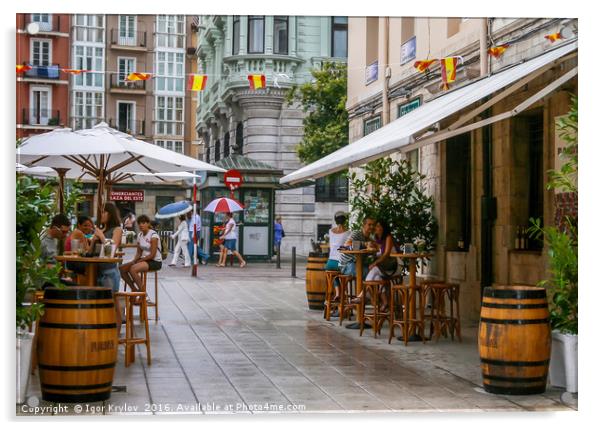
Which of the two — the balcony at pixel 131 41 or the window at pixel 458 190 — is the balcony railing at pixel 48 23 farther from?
the window at pixel 458 190

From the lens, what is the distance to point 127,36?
30.7ft

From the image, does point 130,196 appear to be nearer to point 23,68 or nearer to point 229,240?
point 229,240

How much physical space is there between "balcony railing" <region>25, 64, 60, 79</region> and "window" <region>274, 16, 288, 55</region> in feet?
6.72

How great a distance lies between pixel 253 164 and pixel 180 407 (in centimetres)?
1288

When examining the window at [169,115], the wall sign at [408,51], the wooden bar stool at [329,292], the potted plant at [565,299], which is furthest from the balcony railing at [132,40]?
the wall sign at [408,51]

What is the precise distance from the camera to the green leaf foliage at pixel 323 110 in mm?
15211

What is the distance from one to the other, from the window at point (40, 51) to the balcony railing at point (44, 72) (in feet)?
0.13

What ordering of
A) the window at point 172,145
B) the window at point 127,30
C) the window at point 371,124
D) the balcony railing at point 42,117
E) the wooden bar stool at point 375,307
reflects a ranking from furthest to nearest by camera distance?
the window at point 371,124, the window at point 172,145, the wooden bar stool at point 375,307, the balcony railing at point 42,117, the window at point 127,30

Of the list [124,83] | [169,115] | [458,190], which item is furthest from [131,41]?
[458,190]

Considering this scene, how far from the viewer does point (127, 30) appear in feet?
29.6

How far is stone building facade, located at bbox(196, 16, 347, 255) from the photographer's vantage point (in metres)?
10.5

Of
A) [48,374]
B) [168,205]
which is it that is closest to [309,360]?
[48,374]

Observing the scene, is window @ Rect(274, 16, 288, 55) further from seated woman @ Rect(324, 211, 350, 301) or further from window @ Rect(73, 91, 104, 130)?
seated woman @ Rect(324, 211, 350, 301)

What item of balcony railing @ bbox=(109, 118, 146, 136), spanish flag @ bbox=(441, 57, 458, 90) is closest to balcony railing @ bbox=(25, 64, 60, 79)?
balcony railing @ bbox=(109, 118, 146, 136)
